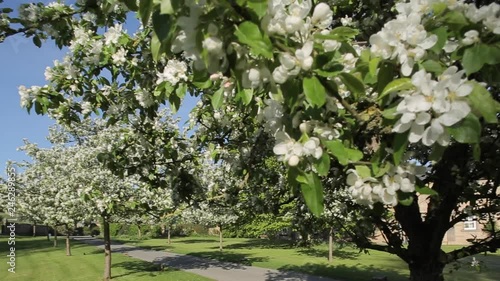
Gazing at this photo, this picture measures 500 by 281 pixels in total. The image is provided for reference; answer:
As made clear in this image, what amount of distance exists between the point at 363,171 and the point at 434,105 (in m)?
0.51

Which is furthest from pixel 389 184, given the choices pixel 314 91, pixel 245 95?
pixel 245 95

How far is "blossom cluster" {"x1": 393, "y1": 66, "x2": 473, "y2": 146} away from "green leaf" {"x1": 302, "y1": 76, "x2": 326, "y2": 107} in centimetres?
24

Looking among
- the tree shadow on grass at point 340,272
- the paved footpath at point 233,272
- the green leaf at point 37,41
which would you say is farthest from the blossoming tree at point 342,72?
the tree shadow on grass at point 340,272

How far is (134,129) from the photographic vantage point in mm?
A: 5422

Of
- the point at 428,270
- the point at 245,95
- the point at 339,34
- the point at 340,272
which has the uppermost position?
the point at 339,34

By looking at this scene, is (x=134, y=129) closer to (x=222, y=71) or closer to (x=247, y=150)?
(x=247, y=150)

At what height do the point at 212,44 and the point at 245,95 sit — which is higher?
the point at 212,44

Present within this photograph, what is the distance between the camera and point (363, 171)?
5.66 ft

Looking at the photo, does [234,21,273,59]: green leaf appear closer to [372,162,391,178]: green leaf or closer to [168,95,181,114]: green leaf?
[372,162,391,178]: green leaf

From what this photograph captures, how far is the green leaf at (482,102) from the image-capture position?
1267 millimetres

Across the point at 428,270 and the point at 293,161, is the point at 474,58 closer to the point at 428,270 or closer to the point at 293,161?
the point at 293,161

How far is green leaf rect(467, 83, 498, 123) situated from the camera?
4.16 ft

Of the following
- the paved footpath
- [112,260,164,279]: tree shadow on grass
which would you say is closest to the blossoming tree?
the paved footpath

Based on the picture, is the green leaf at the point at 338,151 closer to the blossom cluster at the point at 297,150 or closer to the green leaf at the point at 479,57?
the blossom cluster at the point at 297,150
